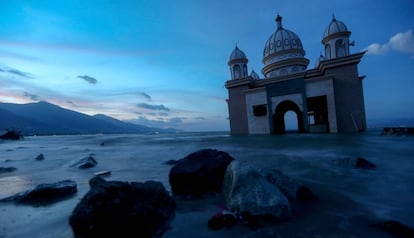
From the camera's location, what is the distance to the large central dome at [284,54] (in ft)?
102

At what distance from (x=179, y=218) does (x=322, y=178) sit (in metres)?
3.56

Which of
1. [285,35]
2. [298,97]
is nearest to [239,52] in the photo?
[285,35]

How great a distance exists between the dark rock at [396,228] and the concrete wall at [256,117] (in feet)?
76.3

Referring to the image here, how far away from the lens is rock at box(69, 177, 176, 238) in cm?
223

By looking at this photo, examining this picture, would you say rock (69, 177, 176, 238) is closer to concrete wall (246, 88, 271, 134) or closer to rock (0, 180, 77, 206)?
rock (0, 180, 77, 206)

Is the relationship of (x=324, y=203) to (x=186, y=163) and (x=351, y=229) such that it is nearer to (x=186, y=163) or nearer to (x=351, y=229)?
(x=351, y=229)

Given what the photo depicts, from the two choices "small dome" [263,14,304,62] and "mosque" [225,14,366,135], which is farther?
"small dome" [263,14,304,62]

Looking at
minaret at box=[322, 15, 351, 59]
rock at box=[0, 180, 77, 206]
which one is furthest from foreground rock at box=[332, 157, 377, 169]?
minaret at box=[322, 15, 351, 59]

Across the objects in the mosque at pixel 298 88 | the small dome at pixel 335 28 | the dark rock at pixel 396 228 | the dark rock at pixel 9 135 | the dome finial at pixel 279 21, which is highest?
the dome finial at pixel 279 21

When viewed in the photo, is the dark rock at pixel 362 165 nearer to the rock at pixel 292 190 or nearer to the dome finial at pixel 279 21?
the rock at pixel 292 190

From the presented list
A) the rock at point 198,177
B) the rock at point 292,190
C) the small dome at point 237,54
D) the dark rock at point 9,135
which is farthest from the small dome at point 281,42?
the dark rock at point 9,135

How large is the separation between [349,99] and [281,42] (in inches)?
627

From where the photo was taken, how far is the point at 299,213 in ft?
8.86

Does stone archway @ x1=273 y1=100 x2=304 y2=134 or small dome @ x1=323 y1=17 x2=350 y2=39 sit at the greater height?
small dome @ x1=323 y1=17 x2=350 y2=39
